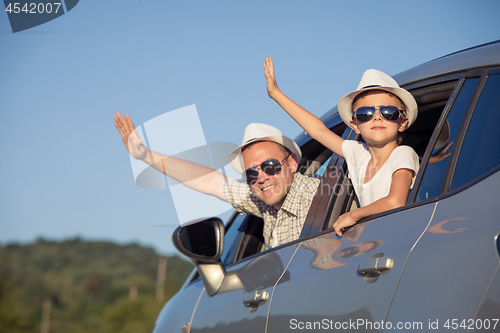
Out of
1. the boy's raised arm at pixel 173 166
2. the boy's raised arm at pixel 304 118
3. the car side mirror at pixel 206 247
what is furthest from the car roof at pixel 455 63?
the car side mirror at pixel 206 247

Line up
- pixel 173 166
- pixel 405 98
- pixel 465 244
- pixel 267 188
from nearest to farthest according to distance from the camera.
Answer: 1. pixel 465 244
2. pixel 405 98
3. pixel 173 166
4. pixel 267 188

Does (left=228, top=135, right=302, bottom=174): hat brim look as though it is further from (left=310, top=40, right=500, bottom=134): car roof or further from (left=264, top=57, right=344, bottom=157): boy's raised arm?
(left=310, top=40, right=500, bottom=134): car roof

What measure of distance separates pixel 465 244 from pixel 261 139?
229cm

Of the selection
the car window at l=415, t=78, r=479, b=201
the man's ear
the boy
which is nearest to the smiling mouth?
the man's ear

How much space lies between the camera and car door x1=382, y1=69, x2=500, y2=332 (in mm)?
1336

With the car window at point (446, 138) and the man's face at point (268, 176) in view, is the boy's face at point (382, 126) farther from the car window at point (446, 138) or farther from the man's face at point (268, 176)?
the man's face at point (268, 176)

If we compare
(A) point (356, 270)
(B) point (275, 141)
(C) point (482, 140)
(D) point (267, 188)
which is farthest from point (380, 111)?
(B) point (275, 141)

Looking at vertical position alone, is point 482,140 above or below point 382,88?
below

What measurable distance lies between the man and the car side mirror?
280mm

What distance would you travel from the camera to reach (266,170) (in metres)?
3.47

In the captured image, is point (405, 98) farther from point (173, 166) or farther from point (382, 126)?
point (173, 166)

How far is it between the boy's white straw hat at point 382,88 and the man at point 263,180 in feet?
2.53

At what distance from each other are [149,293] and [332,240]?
111249 millimetres

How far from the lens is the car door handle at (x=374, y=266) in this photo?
1.70 metres
